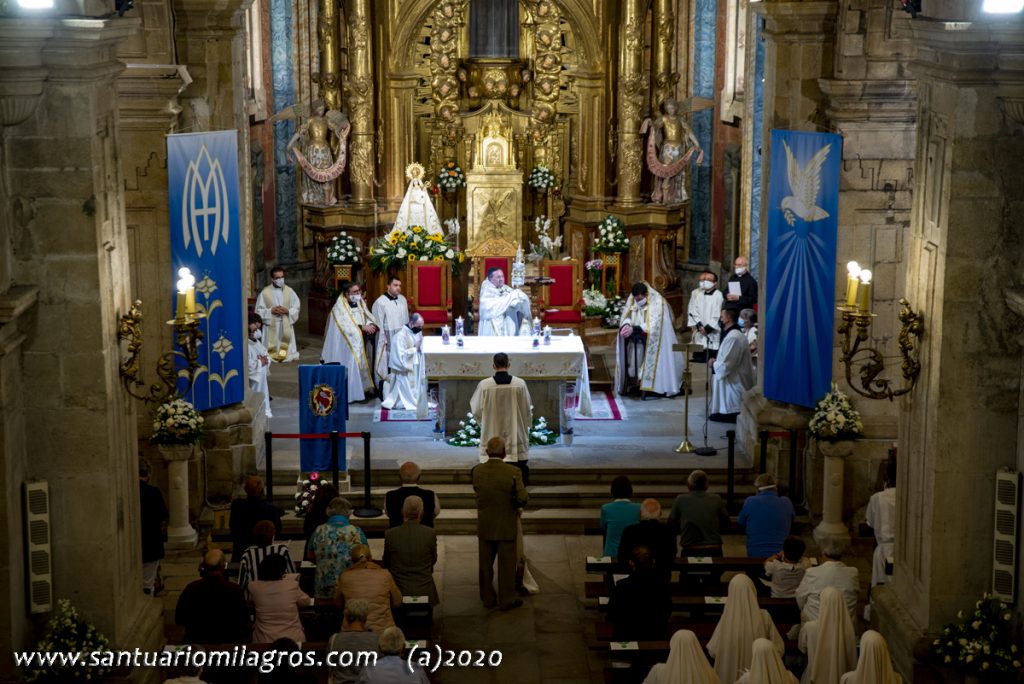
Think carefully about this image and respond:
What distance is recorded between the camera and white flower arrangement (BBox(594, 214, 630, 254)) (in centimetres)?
2416

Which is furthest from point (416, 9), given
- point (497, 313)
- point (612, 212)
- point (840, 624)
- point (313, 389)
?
point (840, 624)

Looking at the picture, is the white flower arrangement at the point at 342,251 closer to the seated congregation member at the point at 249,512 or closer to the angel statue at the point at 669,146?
the angel statue at the point at 669,146

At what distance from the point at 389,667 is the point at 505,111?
16687mm

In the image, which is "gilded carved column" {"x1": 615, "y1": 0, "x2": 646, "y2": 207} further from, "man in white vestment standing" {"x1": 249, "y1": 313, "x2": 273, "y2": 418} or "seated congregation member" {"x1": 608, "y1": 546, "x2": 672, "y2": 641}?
"seated congregation member" {"x1": 608, "y1": 546, "x2": 672, "y2": 641}

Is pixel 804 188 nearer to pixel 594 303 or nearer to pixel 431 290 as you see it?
pixel 594 303

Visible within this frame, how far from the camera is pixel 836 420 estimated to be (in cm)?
1523

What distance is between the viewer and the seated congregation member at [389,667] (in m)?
10.1

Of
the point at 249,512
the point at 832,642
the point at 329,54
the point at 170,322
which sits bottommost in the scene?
the point at 832,642

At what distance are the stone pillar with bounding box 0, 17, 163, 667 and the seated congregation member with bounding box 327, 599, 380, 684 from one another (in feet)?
5.95

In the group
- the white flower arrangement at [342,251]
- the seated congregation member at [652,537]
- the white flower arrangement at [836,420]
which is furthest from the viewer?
the white flower arrangement at [342,251]

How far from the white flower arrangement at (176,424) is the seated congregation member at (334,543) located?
299 centimetres

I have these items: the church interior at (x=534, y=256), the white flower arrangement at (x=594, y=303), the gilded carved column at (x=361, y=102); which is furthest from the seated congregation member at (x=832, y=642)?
the gilded carved column at (x=361, y=102)

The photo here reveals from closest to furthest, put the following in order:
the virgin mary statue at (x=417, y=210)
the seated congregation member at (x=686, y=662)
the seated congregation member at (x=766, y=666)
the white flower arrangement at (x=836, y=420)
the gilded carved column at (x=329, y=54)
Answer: the seated congregation member at (x=766, y=666)
the seated congregation member at (x=686, y=662)
the white flower arrangement at (x=836, y=420)
the virgin mary statue at (x=417, y=210)
the gilded carved column at (x=329, y=54)

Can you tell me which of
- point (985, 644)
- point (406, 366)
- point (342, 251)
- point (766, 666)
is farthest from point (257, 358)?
point (766, 666)
